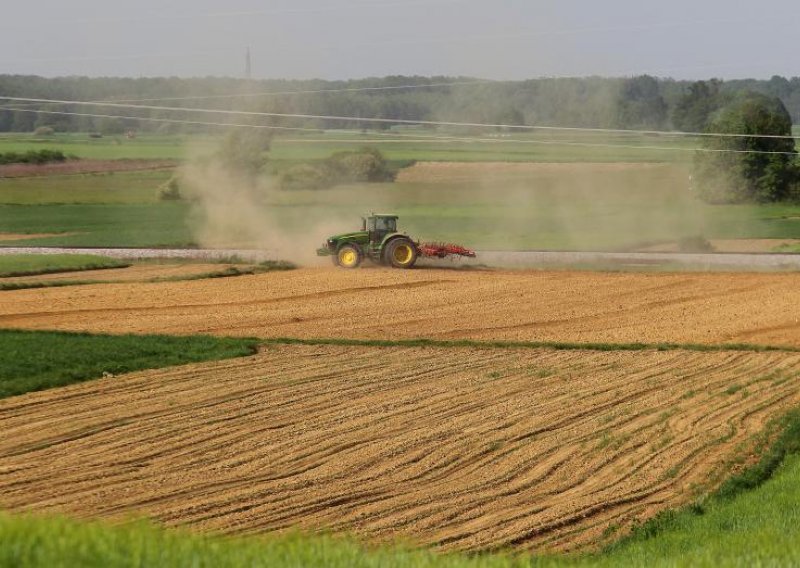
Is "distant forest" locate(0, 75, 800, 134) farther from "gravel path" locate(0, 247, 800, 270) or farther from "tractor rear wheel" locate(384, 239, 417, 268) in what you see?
"tractor rear wheel" locate(384, 239, 417, 268)

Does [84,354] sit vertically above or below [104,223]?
above

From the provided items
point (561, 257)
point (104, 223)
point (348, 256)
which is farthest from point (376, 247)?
point (104, 223)

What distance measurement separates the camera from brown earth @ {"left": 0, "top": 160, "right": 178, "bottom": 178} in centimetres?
8431

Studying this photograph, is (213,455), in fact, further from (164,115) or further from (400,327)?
(164,115)

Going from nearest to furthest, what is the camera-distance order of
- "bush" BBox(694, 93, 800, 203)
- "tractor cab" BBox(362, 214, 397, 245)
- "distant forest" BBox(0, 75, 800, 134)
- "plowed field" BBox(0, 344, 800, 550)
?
"plowed field" BBox(0, 344, 800, 550)
"tractor cab" BBox(362, 214, 397, 245)
"distant forest" BBox(0, 75, 800, 134)
"bush" BBox(694, 93, 800, 203)

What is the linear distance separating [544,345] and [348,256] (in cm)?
1748

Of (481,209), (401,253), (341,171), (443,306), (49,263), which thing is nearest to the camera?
(443,306)

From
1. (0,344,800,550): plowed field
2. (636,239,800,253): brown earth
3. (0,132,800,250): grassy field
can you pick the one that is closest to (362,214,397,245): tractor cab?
(0,132,800,250): grassy field

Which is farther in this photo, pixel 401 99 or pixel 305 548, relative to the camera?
pixel 401 99

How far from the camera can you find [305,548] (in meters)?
8.62

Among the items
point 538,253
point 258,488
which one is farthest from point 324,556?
point 538,253

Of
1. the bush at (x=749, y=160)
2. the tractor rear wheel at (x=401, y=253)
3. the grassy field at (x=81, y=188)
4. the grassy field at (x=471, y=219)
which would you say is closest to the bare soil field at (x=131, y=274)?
the tractor rear wheel at (x=401, y=253)

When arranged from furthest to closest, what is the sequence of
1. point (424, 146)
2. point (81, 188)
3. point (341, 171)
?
point (81, 188)
point (424, 146)
point (341, 171)

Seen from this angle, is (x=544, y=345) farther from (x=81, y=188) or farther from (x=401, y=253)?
(x=81, y=188)
